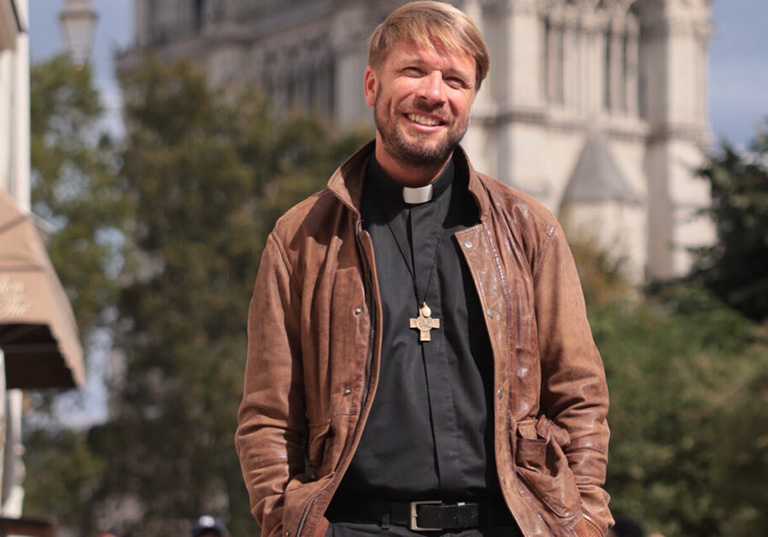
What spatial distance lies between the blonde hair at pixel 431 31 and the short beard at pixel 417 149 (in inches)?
6.7

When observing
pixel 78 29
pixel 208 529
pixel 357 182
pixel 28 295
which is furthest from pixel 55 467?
pixel 357 182

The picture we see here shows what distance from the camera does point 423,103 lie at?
16.0 feet

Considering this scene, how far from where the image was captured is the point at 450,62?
15.9 feet

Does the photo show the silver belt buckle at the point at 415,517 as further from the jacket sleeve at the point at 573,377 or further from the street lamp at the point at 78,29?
the street lamp at the point at 78,29

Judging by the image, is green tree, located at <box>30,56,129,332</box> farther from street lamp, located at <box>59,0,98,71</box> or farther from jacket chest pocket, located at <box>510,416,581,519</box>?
jacket chest pocket, located at <box>510,416,581,519</box>

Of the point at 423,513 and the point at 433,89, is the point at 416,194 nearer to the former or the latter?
the point at 433,89

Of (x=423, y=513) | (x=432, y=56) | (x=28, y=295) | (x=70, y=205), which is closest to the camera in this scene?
(x=423, y=513)

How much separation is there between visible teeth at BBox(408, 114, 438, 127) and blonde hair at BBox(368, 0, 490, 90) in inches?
6.8

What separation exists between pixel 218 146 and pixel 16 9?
→ 34.4 m

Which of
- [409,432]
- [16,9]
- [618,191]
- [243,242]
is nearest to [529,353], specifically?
[409,432]

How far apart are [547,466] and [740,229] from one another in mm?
33885

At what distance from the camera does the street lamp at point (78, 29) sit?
22969 mm

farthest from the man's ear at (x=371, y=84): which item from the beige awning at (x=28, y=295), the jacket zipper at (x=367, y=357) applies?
the beige awning at (x=28, y=295)

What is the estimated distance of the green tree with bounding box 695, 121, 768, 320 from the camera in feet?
123
